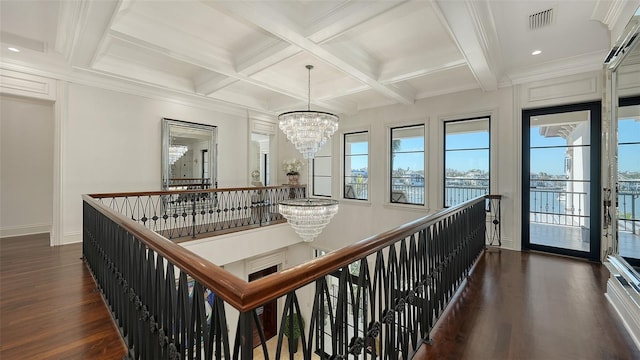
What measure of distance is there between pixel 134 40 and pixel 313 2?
7.04 feet

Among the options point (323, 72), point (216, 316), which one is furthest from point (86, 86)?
point (216, 316)

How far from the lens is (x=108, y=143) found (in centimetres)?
458

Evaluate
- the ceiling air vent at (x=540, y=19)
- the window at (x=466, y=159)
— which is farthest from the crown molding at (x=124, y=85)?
the ceiling air vent at (x=540, y=19)

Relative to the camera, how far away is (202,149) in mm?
5805

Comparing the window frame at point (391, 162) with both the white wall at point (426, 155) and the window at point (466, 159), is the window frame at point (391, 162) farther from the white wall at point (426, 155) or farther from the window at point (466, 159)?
the window at point (466, 159)

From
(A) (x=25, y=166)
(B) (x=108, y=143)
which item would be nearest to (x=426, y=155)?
(B) (x=108, y=143)

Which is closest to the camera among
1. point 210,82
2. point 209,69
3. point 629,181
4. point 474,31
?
point 629,181

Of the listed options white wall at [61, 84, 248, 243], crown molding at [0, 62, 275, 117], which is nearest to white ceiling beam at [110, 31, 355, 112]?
crown molding at [0, 62, 275, 117]

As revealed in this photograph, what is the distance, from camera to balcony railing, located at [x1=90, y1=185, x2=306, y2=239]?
4.61 metres

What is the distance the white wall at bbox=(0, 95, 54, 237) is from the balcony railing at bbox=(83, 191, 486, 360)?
4.05m

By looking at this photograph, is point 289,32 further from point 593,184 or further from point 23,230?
point 23,230

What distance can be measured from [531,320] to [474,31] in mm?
2764

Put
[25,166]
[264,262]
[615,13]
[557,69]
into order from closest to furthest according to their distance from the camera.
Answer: [615,13]
[557,69]
[25,166]
[264,262]

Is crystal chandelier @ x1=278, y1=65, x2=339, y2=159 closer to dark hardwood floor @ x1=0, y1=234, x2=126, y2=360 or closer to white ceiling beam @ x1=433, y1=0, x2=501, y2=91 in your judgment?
white ceiling beam @ x1=433, y1=0, x2=501, y2=91
